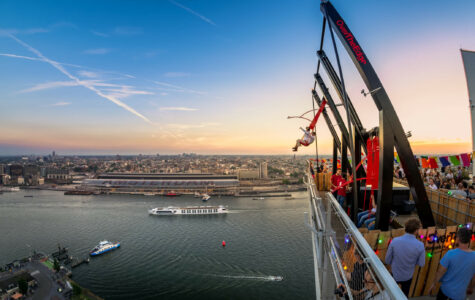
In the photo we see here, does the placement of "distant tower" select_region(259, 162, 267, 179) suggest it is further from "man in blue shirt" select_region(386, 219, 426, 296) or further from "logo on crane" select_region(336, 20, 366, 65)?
"man in blue shirt" select_region(386, 219, 426, 296)

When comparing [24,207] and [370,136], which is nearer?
[370,136]

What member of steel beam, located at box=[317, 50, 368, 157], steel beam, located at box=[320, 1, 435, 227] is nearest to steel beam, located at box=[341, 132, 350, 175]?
steel beam, located at box=[317, 50, 368, 157]

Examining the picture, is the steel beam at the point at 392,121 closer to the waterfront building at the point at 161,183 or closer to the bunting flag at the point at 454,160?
the bunting flag at the point at 454,160

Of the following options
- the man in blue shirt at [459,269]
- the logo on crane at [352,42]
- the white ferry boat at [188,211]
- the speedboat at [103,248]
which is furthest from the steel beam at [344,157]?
the white ferry boat at [188,211]

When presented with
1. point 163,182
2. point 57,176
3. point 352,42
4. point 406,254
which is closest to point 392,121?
point 352,42

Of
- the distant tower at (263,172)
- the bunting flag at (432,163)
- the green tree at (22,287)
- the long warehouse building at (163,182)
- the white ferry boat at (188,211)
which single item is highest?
the bunting flag at (432,163)

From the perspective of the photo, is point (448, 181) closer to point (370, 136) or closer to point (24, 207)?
point (370, 136)

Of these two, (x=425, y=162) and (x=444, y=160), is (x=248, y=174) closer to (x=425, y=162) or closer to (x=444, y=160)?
(x=425, y=162)

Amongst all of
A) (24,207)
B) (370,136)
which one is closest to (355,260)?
(370,136)
